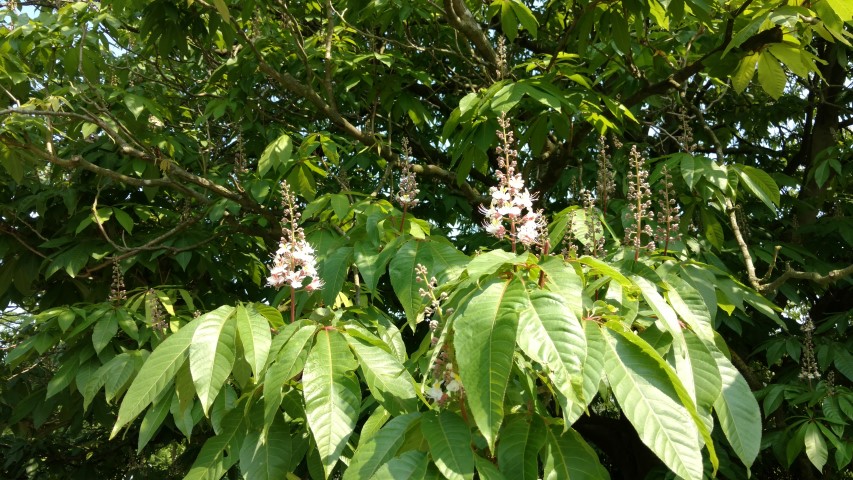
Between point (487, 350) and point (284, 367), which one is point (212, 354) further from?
point (487, 350)

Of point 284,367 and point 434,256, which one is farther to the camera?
point 434,256

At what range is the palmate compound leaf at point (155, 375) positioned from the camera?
56.9 inches

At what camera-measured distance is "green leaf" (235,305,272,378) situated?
4.90 feet

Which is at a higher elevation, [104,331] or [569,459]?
[569,459]

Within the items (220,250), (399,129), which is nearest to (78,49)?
(220,250)

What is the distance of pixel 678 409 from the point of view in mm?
1134

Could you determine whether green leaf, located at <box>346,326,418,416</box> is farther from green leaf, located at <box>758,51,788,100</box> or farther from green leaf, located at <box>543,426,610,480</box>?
green leaf, located at <box>758,51,788,100</box>

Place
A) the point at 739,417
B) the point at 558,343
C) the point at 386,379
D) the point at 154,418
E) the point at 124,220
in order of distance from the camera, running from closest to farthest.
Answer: the point at 558,343
the point at 739,417
the point at 386,379
the point at 154,418
the point at 124,220

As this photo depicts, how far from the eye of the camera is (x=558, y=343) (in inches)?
44.3

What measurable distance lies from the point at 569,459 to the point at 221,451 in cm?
76

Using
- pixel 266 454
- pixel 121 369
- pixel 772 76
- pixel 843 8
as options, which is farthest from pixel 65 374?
pixel 843 8

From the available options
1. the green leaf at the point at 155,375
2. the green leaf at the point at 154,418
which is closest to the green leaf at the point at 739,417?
the green leaf at the point at 155,375

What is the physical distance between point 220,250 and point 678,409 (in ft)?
12.7

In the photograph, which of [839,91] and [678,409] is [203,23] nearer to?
[678,409]
